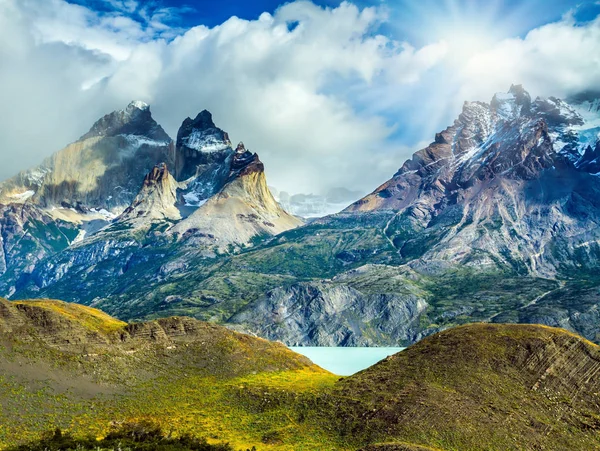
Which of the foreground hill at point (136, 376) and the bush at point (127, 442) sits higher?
the foreground hill at point (136, 376)

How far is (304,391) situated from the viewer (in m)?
143

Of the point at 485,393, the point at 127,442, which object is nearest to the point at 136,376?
the point at 127,442

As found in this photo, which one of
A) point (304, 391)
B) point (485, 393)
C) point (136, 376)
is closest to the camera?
point (485, 393)

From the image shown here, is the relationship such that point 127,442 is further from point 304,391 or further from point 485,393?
point 485,393

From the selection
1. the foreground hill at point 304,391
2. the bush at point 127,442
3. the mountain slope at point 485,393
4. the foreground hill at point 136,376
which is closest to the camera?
the bush at point 127,442

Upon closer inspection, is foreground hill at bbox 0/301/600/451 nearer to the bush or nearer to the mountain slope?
the mountain slope

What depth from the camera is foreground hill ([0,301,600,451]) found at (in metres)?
120

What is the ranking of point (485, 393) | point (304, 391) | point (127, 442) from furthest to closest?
point (304, 391)
point (485, 393)
point (127, 442)

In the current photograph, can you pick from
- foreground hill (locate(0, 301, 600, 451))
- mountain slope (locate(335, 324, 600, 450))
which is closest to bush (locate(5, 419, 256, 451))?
foreground hill (locate(0, 301, 600, 451))

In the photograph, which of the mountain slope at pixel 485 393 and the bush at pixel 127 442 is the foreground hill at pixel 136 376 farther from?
the mountain slope at pixel 485 393

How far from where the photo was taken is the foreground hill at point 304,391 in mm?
119500

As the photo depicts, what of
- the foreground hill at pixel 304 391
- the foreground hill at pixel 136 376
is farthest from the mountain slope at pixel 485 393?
the foreground hill at pixel 136 376

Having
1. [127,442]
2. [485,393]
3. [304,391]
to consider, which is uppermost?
[304,391]

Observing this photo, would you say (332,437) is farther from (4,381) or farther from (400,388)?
(4,381)
